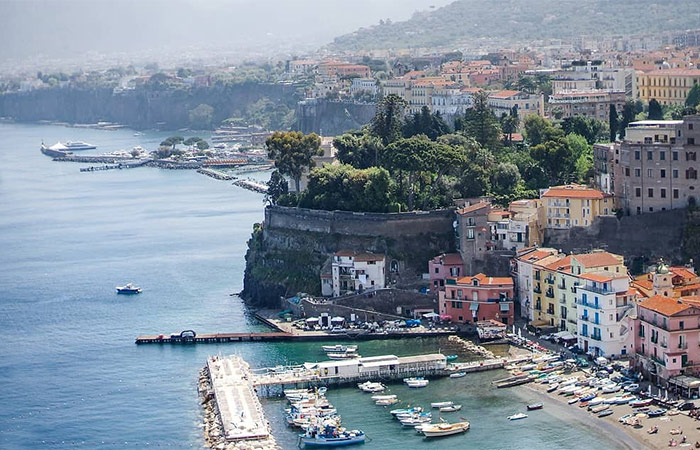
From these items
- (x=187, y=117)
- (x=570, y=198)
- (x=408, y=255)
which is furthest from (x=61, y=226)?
(x=187, y=117)

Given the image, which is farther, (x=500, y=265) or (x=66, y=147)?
(x=66, y=147)

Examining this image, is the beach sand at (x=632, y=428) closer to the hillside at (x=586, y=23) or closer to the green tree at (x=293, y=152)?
the green tree at (x=293, y=152)

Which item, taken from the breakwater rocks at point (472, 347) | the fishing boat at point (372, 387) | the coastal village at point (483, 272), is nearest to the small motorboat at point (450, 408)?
the coastal village at point (483, 272)

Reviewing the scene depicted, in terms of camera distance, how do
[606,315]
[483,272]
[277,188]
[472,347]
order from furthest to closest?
[277,188] → [483,272] → [472,347] → [606,315]

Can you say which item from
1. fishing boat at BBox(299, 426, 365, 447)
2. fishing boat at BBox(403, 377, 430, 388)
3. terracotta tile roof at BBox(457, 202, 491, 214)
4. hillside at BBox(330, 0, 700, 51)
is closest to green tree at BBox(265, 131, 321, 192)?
terracotta tile roof at BBox(457, 202, 491, 214)

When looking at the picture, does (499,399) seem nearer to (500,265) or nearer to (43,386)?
(500,265)

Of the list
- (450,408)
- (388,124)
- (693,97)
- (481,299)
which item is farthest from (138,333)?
(693,97)

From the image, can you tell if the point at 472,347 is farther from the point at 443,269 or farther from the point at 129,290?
the point at 129,290
